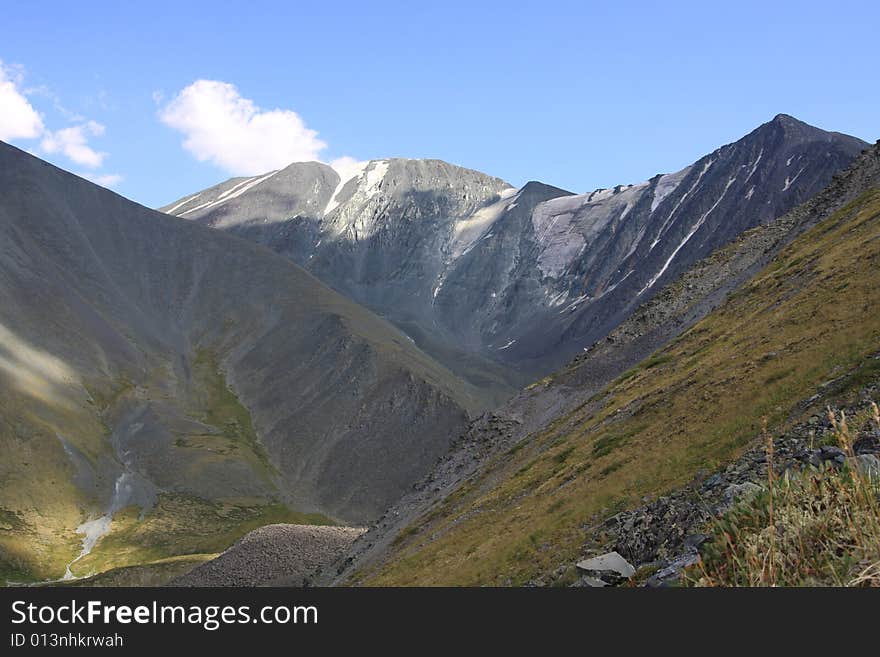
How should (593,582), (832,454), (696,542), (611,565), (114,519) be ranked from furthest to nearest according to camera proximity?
1. (114,519)
2. (611,565)
3. (593,582)
4. (696,542)
5. (832,454)

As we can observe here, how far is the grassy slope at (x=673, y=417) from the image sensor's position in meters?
26.2

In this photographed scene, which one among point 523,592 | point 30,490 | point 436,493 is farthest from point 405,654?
point 30,490

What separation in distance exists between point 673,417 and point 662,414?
6.16 ft

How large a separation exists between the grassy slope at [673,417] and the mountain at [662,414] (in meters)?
0.12

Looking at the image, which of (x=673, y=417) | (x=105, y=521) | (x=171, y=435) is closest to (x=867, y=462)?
(x=673, y=417)

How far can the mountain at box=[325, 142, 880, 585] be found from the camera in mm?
23922

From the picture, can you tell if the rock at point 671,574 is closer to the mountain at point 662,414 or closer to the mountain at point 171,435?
the mountain at point 662,414

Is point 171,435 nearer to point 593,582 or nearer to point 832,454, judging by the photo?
point 593,582

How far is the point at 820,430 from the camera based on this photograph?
17.6m

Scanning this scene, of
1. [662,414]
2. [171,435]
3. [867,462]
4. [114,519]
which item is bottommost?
[867,462]

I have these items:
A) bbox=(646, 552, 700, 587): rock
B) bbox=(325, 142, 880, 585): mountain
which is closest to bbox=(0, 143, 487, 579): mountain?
bbox=(325, 142, 880, 585): mountain

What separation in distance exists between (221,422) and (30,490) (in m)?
51.9

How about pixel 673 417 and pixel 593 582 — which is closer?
pixel 593 582

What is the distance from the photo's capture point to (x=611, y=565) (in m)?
16.8
